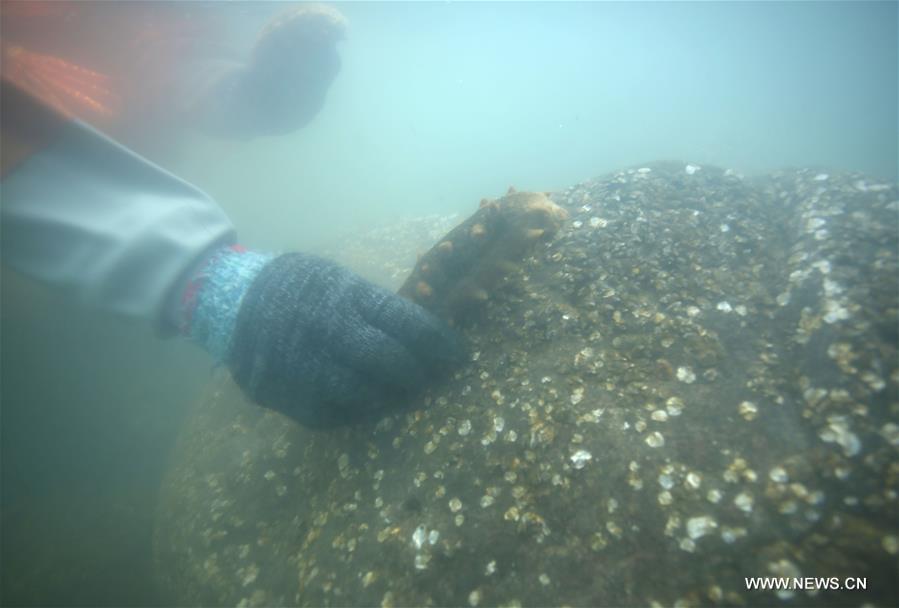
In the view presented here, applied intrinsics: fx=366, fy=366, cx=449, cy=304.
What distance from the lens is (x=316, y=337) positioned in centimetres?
349

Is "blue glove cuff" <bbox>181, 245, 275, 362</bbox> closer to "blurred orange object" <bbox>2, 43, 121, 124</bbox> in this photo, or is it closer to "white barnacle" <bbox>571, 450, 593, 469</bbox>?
"white barnacle" <bbox>571, 450, 593, 469</bbox>

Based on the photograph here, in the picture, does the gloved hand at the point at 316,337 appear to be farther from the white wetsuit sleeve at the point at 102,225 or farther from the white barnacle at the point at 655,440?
the white barnacle at the point at 655,440

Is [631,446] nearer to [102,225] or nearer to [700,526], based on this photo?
[700,526]

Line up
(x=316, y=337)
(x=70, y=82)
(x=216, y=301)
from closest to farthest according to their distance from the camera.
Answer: (x=316, y=337) < (x=216, y=301) < (x=70, y=82)

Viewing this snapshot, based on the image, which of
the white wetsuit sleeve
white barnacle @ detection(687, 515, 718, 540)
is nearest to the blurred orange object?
the white wetsuit sleeve

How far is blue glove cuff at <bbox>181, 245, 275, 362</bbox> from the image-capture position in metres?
3.84

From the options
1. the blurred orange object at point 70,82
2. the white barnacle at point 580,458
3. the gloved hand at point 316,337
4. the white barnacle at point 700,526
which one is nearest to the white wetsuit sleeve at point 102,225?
the gloved hand at point 316,337

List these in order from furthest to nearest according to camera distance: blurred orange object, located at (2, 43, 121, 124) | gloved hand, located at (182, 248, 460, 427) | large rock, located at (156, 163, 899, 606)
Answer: blurred orange object, located at (2, 43, 121, 124) → gloved hand, located at (182, 248, 460, 427) → large rock, located at (156, 163, 899, 606)

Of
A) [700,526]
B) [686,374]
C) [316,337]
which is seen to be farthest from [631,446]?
[316,337]

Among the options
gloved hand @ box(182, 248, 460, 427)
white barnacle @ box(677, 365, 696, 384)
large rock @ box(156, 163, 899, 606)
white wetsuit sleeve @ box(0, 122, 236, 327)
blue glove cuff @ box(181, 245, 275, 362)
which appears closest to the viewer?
large rock @ box(156, 163, 899, 606)

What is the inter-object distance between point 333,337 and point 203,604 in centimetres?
357

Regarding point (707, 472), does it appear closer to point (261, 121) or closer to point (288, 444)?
point (288, 444)

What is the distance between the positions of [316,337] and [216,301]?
50.6 inches

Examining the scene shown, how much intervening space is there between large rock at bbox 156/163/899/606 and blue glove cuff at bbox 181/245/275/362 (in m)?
1.66
